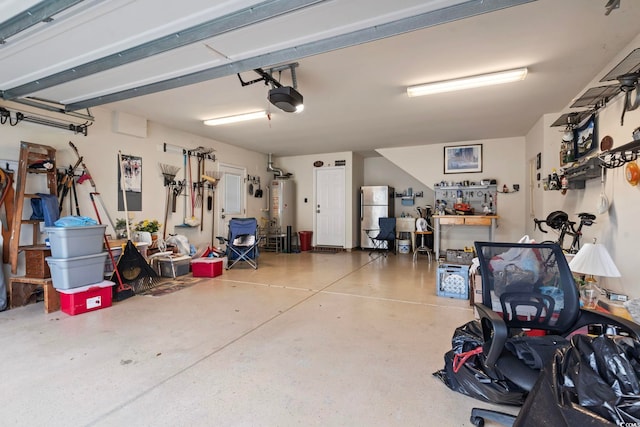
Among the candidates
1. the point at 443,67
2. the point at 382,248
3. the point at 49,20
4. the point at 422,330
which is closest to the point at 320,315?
the point at 422,330

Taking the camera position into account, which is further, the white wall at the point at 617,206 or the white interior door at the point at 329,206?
the white interior door at the point at 329,206

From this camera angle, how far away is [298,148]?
7363 millimetres

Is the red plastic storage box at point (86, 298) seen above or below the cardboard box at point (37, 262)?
below

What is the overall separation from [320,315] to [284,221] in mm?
5016

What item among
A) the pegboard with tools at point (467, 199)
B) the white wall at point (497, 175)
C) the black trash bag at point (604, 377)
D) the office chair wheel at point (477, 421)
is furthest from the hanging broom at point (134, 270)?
the white wall at point (497, 175)

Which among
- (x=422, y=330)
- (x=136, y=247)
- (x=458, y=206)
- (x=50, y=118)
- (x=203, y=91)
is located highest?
(x=203, y=91)

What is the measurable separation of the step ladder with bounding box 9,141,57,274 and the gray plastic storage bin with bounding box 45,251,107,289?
1.91 ft

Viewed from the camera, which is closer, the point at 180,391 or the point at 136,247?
the point at 180,391

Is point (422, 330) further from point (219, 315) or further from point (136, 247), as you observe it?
point (136, 247)

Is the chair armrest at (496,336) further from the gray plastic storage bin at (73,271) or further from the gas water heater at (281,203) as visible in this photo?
the gas water heater at (281,203)

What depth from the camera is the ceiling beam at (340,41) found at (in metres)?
1.89

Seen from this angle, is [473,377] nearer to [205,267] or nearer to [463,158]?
[205,267]

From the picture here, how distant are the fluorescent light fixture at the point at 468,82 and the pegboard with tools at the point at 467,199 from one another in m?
3.40

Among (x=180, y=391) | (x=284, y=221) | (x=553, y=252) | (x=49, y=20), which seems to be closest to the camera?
(x=553, y=252)
